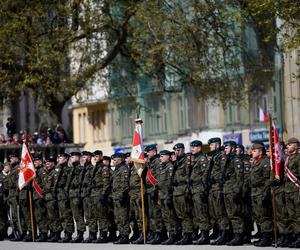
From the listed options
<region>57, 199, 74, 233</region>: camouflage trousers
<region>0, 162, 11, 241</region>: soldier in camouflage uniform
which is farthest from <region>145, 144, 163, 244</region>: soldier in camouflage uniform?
<region>0, 162, 11, 241</region>: soldier in camouflage uniform

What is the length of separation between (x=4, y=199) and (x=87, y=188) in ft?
10.7

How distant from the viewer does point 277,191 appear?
22.5 meters

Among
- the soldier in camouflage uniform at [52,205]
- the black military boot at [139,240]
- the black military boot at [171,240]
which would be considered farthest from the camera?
the soldier in camouflage uniform at [52,205]

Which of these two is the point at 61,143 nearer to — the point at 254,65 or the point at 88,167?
the point at 254,65

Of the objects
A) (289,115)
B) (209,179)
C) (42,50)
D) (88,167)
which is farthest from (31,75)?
(209,179)

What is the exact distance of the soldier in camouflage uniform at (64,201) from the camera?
90.0 feet

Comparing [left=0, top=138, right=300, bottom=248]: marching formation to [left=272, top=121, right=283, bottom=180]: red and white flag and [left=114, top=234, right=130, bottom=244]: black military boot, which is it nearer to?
[left=114, top=234, right=130, bottom=244]: black military boot

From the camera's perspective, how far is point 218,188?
77.7ft

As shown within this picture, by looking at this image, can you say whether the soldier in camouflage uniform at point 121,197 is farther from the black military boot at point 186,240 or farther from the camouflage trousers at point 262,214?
the camouflage trousers at point 262,214

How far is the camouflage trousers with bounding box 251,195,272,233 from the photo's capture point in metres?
22.7

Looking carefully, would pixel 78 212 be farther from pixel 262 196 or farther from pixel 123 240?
pixel 262 196

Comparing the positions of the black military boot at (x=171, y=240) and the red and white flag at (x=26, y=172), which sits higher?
the red and white flag at (x=26, y=172)

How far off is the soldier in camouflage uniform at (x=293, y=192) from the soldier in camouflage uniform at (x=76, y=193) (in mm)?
6144

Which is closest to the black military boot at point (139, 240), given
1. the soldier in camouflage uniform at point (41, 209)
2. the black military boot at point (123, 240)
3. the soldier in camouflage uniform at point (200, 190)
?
the black military boot at point (123, 240)
